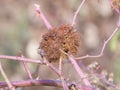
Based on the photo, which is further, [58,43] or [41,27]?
[41,27]

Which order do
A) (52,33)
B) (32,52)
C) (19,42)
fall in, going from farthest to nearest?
(19,42) → (32,52) → (52,33)

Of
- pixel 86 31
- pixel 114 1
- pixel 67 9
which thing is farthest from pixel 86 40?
pixel 114 1

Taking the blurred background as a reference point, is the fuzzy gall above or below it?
below

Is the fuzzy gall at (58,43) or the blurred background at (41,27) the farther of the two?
the blurred background at (41,27)

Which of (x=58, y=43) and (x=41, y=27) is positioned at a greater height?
(x=41, y=27)

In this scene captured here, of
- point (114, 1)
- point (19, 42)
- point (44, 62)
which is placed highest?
point (19, 42)

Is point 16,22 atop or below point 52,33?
atop

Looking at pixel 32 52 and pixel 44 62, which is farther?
pixel 32 52

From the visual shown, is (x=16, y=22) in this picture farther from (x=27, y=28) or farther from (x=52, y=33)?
(x=52, y=33)

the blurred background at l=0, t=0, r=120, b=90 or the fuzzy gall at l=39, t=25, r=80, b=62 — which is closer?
the fuzzy gall at l=39, t=25, r=80, b=62

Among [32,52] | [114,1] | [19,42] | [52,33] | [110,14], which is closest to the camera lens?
[52,33]

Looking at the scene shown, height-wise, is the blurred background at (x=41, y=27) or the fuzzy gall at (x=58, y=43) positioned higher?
the blurred background at (x=41, y=27)
